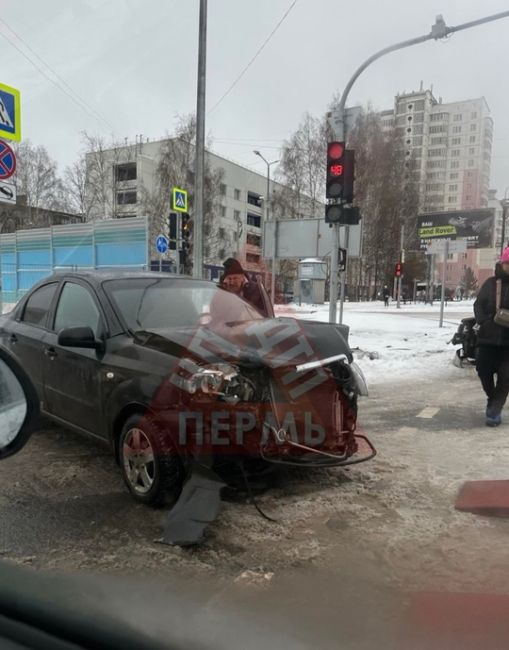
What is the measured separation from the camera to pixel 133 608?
1.79 meters

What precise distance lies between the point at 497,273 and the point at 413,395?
2.30m

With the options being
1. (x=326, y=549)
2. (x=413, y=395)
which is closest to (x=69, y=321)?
(x=326, y=549)

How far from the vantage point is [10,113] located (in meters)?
7.73

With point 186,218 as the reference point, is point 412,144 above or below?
above

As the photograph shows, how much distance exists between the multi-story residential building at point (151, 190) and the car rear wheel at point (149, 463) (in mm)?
29960

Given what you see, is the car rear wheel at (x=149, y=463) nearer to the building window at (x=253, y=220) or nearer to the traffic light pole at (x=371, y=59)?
the traffic light pole at (x=371, y=59)

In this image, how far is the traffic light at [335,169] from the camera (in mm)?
9117

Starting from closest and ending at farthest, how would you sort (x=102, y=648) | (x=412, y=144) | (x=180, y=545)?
1. (x=102, y=648)
2. (x=180, y=545)
3. (x=412, y=144)

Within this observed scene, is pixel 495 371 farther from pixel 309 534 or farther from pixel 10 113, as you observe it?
pixel 10 113

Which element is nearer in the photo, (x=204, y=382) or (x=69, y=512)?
(x=204, y=382)

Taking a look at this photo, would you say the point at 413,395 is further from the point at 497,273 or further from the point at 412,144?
the point at 412,144

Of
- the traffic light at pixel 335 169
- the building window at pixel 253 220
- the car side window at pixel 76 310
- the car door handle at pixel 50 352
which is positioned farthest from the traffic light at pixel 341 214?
the building window at pixel 253 220

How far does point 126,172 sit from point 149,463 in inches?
2001

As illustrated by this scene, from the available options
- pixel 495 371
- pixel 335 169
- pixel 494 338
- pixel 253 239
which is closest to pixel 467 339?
pixel 495 371
